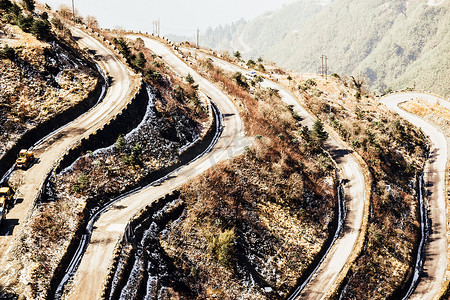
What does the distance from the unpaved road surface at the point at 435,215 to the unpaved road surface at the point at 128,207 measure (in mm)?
24666

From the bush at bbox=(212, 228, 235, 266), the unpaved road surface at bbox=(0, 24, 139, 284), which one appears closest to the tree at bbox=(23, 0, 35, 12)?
the unpaved road surface at bbox=(0, 24, 139, 284)

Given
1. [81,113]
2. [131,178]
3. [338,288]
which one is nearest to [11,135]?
[81,113]

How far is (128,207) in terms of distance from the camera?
1135 inches

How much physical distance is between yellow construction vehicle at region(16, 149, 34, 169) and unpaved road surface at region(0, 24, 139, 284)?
0.59m

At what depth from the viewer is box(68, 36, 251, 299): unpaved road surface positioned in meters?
22.1

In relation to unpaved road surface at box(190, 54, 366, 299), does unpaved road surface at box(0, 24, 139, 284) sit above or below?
Result: above

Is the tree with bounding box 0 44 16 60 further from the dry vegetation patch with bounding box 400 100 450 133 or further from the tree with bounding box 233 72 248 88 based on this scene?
the dry vegetation patch with bounding box 400 100 450 133

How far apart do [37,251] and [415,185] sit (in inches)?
1897

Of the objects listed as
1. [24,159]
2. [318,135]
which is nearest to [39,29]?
[24,159]

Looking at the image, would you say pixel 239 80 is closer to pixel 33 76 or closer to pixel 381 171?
pixel 381 171

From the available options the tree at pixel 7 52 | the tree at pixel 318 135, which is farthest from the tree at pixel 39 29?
the tree at pixel 318 135

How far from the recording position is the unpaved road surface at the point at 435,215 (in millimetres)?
34219

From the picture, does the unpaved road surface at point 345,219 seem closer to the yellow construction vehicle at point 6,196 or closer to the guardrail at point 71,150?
the guardrail at point 71,150

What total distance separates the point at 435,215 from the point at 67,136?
4666 cm
